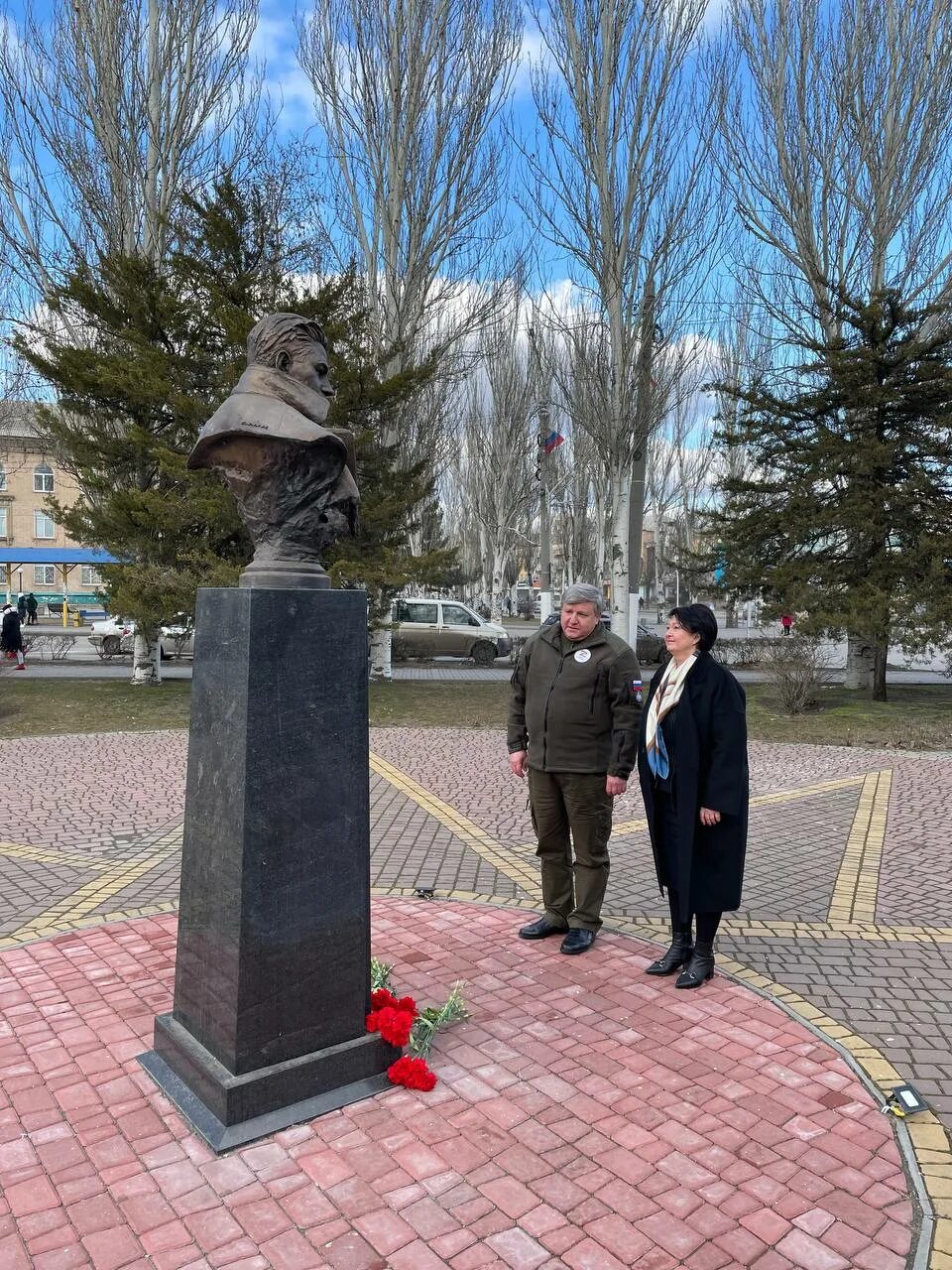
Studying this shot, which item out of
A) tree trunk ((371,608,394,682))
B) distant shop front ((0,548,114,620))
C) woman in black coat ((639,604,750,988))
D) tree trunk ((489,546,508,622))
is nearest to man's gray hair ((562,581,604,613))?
woman in black coat ((639,604,750,988))

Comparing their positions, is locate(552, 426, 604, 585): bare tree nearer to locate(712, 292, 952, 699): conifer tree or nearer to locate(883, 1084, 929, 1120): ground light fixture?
locate(712, 292, 952, 699): conifer tree

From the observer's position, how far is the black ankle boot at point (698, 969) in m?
4.20

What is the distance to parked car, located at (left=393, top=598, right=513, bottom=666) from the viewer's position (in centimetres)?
2303

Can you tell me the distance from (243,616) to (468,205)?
17857 millimetres

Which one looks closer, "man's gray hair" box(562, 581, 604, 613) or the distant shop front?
Answer: "man's gray hair" box(562, 581, 604, 613)

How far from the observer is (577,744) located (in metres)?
4.42

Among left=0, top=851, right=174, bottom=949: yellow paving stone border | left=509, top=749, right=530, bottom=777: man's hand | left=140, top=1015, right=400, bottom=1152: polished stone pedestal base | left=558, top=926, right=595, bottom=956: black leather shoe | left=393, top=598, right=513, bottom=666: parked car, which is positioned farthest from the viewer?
left=393, top=598, right=513, bottom=666: parked car

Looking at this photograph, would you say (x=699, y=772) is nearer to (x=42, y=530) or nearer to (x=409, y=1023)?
(x=409, y=1023)

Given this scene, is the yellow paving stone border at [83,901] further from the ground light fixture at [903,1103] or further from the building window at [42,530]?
the building window at [42,530]

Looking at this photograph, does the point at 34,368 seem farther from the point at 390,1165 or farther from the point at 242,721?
the point at 390,1165

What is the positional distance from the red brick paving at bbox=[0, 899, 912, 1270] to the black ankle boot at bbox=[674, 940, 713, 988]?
0.09m

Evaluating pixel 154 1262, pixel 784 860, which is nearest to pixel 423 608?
pixel 784 860

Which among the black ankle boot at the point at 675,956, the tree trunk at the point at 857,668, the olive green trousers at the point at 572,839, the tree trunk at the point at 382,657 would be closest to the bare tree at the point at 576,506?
the tree trunk at the point at 382,657

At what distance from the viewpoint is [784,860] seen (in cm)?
645
